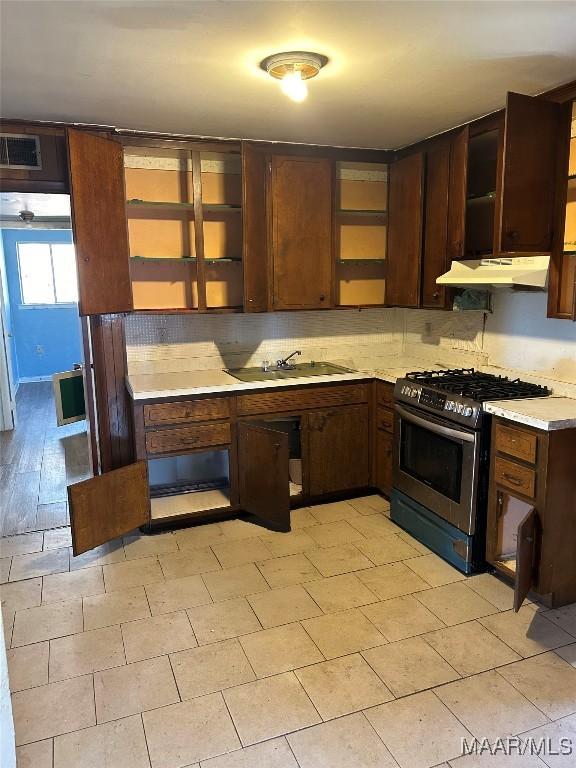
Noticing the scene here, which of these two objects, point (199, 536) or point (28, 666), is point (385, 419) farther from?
point (28, 666)

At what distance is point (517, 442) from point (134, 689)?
192 cm

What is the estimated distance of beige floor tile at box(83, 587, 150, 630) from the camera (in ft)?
8.28

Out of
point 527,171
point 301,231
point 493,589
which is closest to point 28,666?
point 493,589

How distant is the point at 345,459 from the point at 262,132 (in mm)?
2137

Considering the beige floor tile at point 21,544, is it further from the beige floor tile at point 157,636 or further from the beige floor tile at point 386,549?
the beige floor tile at point 386,549

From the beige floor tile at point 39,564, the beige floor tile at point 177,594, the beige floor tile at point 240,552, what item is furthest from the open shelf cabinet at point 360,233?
the beige floor tile at point 39,564

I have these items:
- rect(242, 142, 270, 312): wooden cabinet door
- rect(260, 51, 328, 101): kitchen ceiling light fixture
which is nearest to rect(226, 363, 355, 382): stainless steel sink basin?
rect(242, 142, 270, 312): wooden cabinet door

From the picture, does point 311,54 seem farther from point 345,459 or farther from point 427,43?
point 345,459

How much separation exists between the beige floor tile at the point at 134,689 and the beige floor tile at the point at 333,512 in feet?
4.96

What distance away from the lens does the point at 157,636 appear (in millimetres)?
2410

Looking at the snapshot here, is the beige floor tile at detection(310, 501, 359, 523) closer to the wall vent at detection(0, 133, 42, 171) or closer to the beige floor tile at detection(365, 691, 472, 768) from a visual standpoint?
the beige floor tile at detection(365, 691, 472, 768)

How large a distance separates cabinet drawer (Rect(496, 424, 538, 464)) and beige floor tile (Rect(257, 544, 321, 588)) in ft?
3.76

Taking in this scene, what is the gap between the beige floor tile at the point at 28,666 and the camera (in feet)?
7.04

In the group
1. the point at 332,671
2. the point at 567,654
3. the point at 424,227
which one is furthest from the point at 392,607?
the point at 424,227
